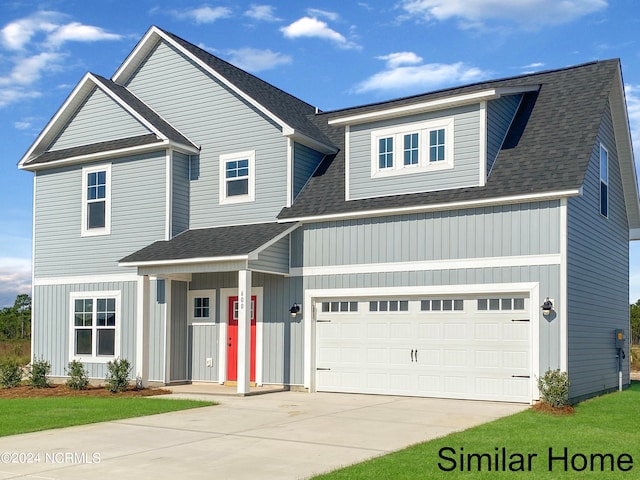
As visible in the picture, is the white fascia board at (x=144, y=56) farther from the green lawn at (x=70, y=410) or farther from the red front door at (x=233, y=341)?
→ the green lawn at (x=70, y=410)

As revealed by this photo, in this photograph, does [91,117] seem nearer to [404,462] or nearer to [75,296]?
[75,296]

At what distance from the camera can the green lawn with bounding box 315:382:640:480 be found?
8438mm

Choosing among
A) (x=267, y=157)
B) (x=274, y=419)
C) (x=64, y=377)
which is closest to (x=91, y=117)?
(x=267, y=157)

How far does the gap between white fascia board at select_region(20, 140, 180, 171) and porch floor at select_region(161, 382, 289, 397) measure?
619 cm

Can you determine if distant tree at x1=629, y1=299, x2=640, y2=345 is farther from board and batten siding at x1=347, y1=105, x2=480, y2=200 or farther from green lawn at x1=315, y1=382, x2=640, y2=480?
green lawn at x1=315, y1=382, x2=640, y2=480

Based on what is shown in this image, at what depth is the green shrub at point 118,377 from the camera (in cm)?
1797

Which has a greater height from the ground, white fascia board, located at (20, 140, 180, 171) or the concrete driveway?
white fascia board, located at (20, 140, 180, 171)

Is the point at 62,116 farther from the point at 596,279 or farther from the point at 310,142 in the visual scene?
the point at 596,279

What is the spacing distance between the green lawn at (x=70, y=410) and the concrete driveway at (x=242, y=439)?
0.56 metres

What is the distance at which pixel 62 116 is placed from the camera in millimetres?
22000

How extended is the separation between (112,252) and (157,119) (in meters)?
3.88

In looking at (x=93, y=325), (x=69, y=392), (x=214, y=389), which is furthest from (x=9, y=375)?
(x=214, y=389)

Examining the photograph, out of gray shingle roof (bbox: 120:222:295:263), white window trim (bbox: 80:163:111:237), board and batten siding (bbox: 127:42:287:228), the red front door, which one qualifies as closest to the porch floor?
the red front door

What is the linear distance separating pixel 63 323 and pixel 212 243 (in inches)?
239
